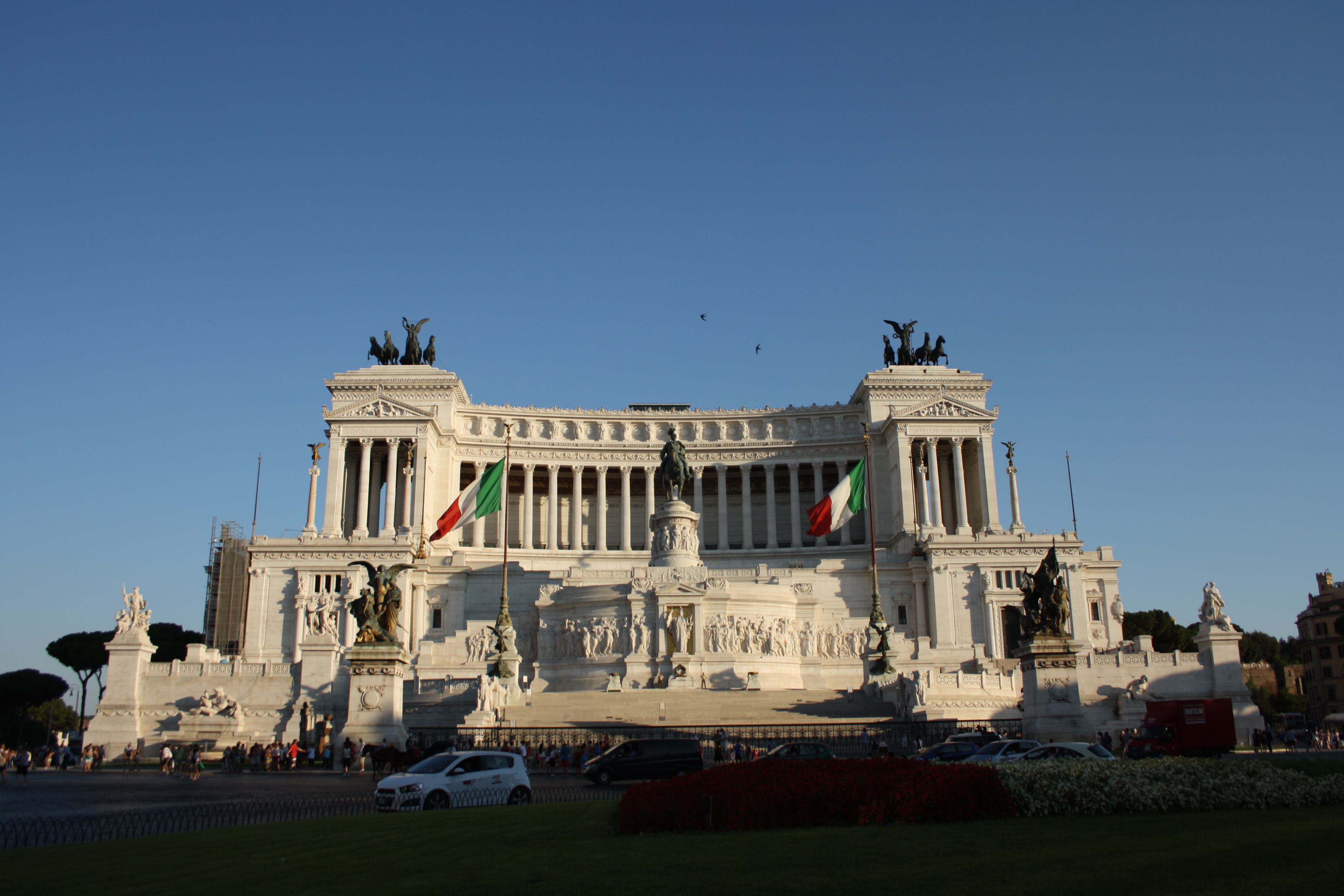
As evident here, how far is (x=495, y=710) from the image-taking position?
43594mm

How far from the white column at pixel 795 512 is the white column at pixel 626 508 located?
13.7m

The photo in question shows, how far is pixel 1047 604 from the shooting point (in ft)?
112

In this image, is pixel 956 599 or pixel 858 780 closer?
pixel 858 780

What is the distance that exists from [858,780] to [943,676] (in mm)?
29798

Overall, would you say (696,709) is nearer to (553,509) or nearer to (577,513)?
(577,513)

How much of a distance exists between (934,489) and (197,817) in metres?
68.9

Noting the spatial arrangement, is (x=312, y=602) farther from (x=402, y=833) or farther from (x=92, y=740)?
(x=402, y=833)

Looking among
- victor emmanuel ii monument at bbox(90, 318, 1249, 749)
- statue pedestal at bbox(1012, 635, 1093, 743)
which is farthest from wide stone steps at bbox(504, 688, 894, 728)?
statue pedestal at bbox(1012, 635, 1093, 743)

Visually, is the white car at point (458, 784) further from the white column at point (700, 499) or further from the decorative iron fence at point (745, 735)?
the white column at point (700, 499)

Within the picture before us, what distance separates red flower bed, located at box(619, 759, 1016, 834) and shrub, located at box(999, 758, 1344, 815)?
62cm

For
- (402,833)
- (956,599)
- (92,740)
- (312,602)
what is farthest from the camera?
(956,599)

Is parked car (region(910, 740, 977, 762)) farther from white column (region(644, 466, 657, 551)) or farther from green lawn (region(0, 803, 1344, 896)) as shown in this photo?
white column (region(644, 466, 657, 551))

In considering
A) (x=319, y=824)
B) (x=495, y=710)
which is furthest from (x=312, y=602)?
(x=319, y=824)

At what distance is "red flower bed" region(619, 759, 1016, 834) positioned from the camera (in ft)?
52.4
